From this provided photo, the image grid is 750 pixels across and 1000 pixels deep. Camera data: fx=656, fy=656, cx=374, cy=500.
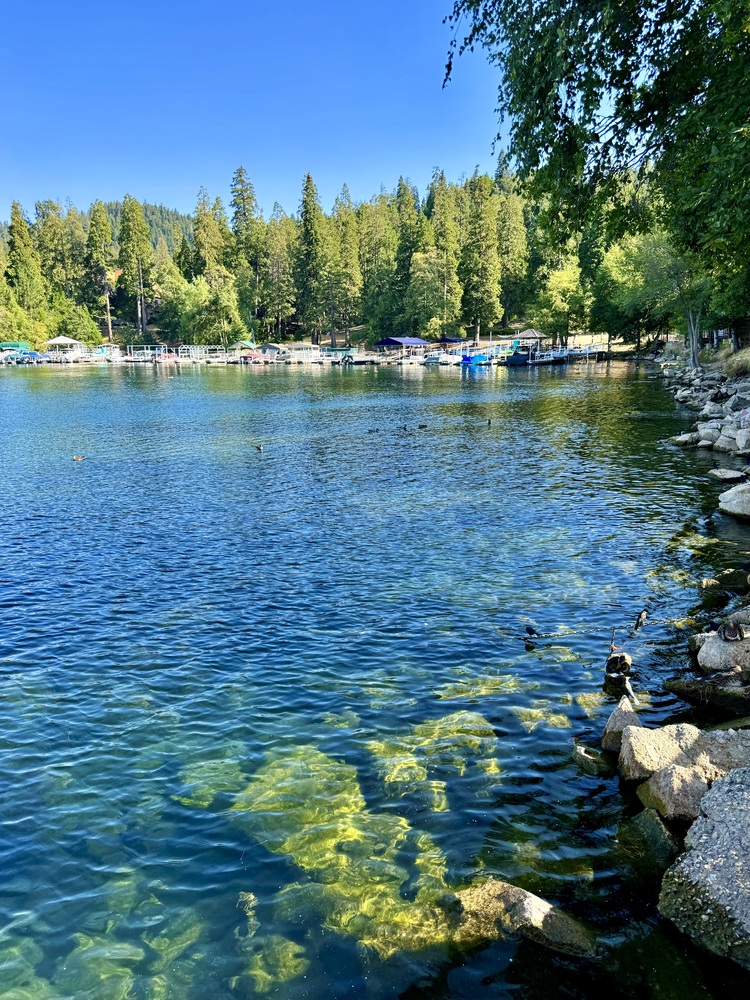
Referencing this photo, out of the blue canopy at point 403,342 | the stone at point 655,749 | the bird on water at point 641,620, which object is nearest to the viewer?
the stone at point 655,749

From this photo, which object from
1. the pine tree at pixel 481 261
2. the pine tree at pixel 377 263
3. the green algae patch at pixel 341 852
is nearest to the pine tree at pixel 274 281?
the pine tree at pixel 377 263

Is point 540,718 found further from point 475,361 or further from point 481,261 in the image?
point 481,261

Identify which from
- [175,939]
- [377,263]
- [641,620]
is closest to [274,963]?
[175,939]

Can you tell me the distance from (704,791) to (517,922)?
2.94 m

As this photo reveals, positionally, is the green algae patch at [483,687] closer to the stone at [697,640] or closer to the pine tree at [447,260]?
the stone at [697,640]

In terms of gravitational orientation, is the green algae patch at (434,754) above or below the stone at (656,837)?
below

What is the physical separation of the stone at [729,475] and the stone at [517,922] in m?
24.7

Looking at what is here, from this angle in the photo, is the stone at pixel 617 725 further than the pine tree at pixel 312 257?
No

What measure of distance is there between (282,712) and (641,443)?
1279 inches

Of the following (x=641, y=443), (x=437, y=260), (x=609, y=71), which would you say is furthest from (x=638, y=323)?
(x=609, y=71)

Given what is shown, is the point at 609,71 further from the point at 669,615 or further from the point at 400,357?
the point at 400,357

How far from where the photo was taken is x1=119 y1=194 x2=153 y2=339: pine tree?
159500 mm

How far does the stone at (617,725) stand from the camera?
980 cm

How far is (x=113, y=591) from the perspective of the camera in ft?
56.0
